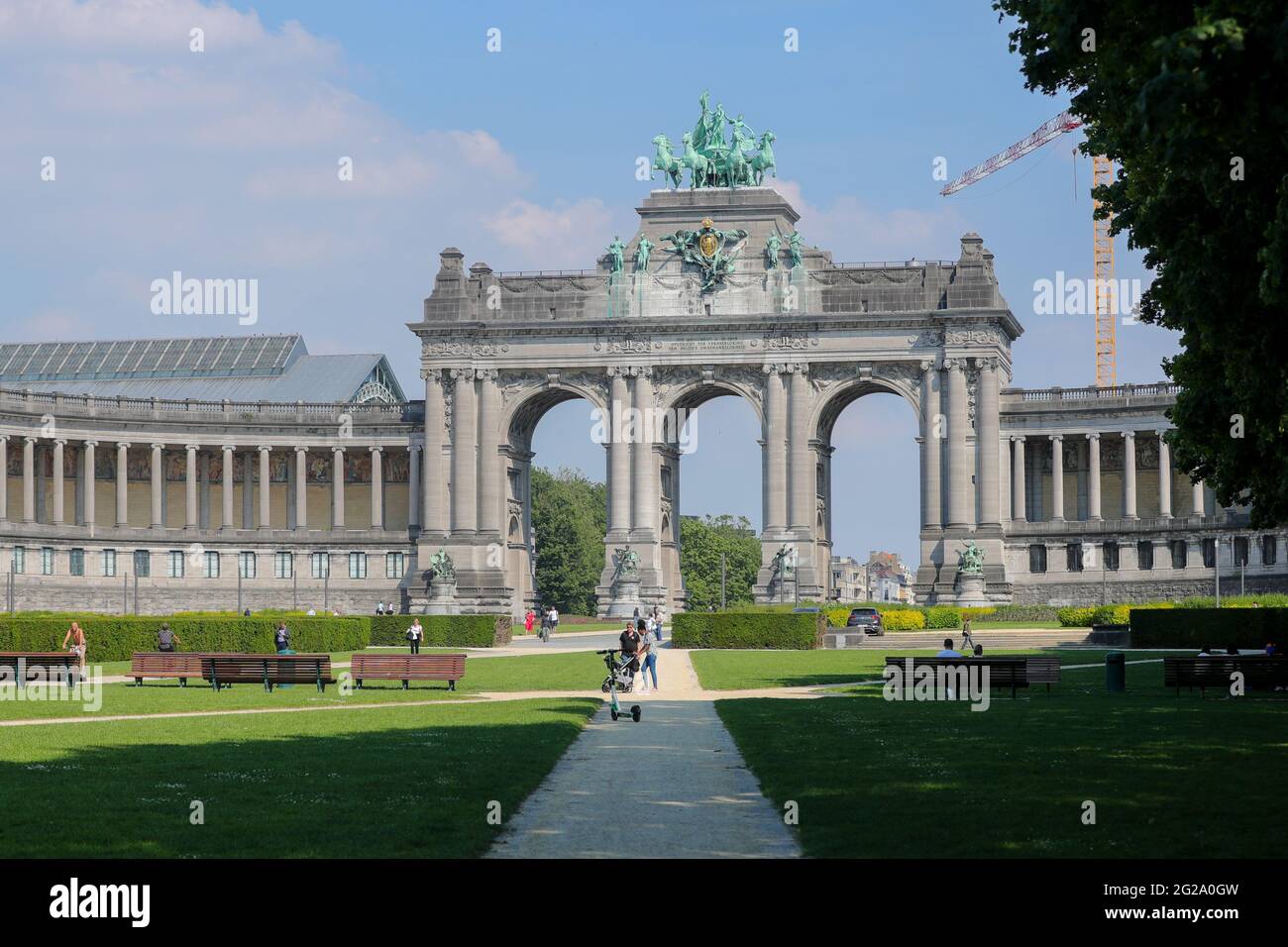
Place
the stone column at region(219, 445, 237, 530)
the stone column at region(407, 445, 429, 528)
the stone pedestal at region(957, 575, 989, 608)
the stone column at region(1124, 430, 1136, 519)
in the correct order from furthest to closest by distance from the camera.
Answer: the stone column at region(407, 445, 429, 528), the stone column at region(219, 445, 237, 530), the stone column at region(1124, 430, 1136, 519), the stone pedestal at region(957, 575, 989, 608)

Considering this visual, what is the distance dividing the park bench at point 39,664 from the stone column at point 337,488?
2982 inches

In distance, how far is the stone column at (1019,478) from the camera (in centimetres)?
12119

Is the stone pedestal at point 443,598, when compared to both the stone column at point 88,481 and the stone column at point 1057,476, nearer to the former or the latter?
the stone column at point 88,481

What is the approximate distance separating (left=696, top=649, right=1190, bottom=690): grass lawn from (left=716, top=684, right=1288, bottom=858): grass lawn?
38.3ft

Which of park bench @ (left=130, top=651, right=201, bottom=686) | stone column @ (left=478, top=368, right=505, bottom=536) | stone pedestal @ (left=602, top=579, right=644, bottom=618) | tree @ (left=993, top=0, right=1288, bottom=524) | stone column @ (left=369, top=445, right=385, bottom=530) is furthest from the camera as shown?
stone column @ (left=369, top=445, right=385, bottom=530)

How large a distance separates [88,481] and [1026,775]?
105m

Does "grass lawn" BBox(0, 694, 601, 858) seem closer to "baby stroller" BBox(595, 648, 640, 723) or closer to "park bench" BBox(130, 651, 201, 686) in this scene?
"baby stroller" BBox(595, 648, 640, 723)

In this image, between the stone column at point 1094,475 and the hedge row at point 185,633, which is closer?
the hedge row at point 185,633

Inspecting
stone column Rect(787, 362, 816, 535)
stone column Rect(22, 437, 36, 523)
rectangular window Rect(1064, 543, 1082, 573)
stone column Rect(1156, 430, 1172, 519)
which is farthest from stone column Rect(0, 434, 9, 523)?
stone column Rect(1156, 430, 1172, 519)

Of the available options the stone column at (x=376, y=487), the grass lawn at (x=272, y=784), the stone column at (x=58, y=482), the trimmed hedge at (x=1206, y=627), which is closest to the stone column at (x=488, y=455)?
the stone column at (x=376, y=487)

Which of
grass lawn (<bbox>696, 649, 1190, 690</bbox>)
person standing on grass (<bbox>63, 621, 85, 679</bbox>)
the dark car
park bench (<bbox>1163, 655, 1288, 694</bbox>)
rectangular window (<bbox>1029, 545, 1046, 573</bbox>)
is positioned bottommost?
grass lawn (<bbox>696, 649, 1190, 690</bbox>)

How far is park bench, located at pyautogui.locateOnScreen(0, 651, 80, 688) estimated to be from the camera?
49453 mm
